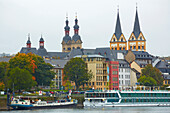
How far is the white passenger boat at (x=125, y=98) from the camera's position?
159125 millimetres

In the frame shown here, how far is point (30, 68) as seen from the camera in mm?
173875

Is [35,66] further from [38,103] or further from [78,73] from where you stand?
[38,103]

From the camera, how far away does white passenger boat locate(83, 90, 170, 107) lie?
522ft

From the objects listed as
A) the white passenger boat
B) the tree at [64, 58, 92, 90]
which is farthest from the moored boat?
the tree at [64, 58, 92, 90]

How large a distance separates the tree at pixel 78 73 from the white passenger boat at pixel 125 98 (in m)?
26.7

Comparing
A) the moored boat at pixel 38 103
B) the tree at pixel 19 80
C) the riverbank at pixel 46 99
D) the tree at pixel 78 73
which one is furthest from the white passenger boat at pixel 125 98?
the tree at pixel 78 73

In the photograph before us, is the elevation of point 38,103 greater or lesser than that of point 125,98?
lesser

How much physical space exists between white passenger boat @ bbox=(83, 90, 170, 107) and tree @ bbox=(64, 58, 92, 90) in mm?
26669

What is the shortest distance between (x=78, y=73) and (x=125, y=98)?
28785 millimetres

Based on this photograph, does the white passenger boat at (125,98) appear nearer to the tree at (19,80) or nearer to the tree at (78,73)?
the tree at (19,80)

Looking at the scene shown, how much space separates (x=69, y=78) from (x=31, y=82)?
29.0 metres

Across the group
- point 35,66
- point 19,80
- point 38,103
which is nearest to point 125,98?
point 38,103

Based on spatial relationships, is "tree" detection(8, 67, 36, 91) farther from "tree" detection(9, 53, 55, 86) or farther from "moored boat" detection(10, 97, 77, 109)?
"tree" detection(9, 53, 55, 86)

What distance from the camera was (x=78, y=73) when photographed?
18738 cm
